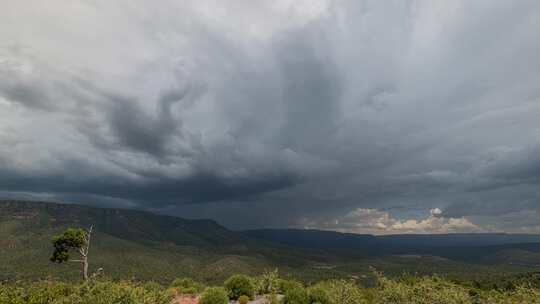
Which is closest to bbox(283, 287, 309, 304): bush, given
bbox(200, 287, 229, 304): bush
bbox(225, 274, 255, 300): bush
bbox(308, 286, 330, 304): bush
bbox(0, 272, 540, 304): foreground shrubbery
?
bbox(0, 272, 540, 304): foreground shrubbery

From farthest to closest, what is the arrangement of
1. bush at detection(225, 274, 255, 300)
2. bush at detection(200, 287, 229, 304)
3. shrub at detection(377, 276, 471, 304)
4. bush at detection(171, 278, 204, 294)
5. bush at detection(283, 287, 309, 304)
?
bush at detection(171, 278, 204, 294) < bush at detection(225, 274, 255, 300) < bush at detection(283, 287, 309, 304) < bush at detection(200, 287, 229, 304) < shrub at detection(377, 276, 471, 304)

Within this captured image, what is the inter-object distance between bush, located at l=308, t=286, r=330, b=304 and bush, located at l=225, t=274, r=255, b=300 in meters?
11.8

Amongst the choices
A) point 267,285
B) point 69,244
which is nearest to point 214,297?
point 267,285

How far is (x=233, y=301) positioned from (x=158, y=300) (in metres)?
19.5

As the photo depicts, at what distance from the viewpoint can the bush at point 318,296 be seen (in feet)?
184

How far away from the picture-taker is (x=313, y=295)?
57625mm

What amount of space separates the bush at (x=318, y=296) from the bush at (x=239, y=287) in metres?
11.8

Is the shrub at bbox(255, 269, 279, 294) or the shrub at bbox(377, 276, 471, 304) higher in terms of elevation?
the shrub at bbox(377, 276, 471, 304)

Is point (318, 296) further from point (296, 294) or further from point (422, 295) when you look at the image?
point (422, 295)

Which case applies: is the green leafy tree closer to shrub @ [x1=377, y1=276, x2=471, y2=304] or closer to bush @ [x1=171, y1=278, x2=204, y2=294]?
bush @ [x1=171, y1=278, x2=204, y2=294]

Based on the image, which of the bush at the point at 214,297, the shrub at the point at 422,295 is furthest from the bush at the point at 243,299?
the shrub at the point at 422,295

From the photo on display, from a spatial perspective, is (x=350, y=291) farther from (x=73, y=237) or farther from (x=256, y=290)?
(x=73, y=237)

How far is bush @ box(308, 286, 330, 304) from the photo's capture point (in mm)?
56200

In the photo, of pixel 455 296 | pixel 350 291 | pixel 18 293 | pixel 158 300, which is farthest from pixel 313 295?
pixel 18 293
